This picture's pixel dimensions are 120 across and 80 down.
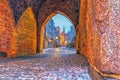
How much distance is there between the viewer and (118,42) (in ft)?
5.00

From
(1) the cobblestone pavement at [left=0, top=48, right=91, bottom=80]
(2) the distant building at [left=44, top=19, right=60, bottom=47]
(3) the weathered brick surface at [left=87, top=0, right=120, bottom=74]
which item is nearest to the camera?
(3) the weathered brick surface at [left=87, top=0, right=120, bottom=74]

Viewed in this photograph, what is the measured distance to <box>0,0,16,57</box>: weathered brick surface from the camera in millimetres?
7147

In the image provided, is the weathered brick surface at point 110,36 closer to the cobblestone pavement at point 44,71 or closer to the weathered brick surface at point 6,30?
the cobblestone pavement at point 44,71

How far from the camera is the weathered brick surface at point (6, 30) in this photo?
715cm

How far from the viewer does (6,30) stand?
24.3 ft

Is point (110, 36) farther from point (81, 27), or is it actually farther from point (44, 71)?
point (81, 27)

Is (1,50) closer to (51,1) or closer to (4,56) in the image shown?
(4,56)

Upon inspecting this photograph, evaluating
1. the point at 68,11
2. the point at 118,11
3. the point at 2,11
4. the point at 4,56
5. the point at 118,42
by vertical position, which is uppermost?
the point at 68,11

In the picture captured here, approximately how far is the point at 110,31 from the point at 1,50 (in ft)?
20.6

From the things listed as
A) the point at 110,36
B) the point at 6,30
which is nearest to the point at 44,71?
the point at 110,36

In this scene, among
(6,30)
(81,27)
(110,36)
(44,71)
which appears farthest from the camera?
(81,27)

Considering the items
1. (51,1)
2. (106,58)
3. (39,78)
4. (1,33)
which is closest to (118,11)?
(106,58)

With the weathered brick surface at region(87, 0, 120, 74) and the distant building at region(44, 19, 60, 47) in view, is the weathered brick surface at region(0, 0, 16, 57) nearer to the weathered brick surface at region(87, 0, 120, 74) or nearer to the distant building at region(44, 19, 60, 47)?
the weathered brick surface at region(87, 0, 120, 74)

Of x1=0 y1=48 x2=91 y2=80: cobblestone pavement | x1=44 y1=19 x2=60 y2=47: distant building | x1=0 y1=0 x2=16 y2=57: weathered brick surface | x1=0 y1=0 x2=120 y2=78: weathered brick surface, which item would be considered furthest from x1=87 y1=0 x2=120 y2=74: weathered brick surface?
x1=44 y1=19 x2=60 y2=47: distant building
